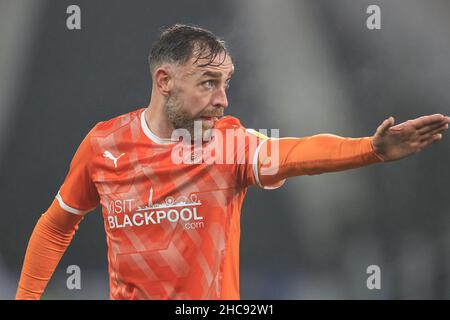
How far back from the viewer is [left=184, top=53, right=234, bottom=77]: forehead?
7.38 feet

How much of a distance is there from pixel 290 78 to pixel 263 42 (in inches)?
8.7

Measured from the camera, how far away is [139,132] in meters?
2.38

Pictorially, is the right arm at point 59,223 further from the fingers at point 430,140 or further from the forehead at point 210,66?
the fingers at point 430,140

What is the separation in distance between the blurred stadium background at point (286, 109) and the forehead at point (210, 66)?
1201 mm

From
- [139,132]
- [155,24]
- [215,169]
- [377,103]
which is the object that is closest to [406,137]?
[215,169]

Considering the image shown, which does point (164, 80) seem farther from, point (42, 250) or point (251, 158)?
point (42, 250)

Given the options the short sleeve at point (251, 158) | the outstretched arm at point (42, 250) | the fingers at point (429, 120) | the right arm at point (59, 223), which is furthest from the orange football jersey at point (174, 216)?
the fingers at point (429, 120)

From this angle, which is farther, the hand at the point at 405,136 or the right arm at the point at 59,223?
the right arm at the point at 59,223

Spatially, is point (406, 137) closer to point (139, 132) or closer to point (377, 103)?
point (139, 132)

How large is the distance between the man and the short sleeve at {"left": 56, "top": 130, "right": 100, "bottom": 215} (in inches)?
0.9

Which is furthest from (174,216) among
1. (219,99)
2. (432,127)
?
(432,127)

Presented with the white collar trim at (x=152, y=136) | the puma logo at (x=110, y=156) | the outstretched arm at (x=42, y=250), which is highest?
the white collar trim at (x=152, y=136)

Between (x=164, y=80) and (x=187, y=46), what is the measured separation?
0.46 feet

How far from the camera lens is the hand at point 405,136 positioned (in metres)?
1.77
